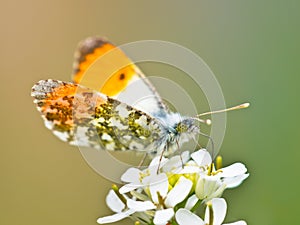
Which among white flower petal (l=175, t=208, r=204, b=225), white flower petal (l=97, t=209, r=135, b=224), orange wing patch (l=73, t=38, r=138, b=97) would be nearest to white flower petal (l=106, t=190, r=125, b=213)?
white flower petal (l=97, t=209, r=135, b=224)

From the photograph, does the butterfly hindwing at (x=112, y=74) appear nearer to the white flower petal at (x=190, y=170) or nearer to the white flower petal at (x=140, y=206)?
the white flower petal at (x=190, y=170)

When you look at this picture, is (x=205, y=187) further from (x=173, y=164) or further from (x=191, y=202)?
(x=173, y=164)

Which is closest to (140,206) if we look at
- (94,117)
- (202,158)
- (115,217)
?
(115,217)

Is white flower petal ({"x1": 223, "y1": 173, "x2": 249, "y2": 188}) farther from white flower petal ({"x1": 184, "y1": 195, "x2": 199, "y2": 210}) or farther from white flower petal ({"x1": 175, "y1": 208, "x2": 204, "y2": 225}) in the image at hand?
white flower petal ({"x1": 175, "y1": 208, "x2": 204, "y2": 225})

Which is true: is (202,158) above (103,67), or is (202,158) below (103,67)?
below

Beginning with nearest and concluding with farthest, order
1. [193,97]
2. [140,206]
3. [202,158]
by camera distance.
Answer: [140,206], [202,158], [193,97]

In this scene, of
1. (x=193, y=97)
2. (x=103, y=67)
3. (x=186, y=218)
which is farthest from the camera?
(x=193, y=97)
